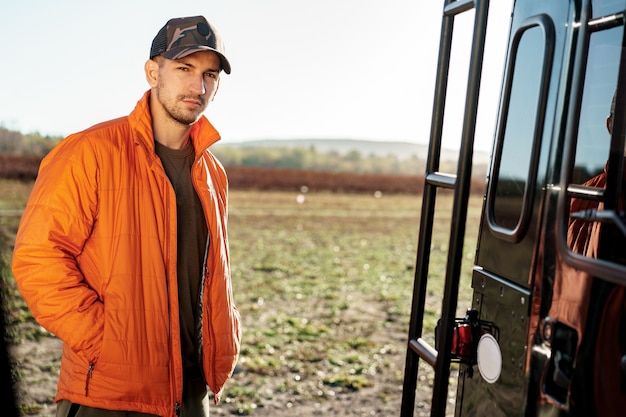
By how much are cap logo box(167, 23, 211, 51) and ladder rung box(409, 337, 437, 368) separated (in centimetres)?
138

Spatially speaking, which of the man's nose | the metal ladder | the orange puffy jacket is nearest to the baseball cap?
the man's nose

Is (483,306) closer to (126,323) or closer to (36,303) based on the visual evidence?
(126,323)

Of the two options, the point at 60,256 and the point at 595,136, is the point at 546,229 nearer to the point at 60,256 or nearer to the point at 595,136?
the point at 595,136

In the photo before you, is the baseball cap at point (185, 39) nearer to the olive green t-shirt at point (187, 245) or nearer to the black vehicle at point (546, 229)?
the olive green t-shirt at point (187, 245)

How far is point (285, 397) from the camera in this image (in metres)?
5.68

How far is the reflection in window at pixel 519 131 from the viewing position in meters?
1.98

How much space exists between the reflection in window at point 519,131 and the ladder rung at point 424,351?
452 mm

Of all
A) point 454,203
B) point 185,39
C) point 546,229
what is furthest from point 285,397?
point 546,229

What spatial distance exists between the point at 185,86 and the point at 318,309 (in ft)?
22.6

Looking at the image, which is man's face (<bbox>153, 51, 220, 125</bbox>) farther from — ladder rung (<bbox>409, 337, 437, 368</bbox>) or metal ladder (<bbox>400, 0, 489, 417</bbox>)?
ladder rung (<bbox>409, 337, 437, 368</bbox>)

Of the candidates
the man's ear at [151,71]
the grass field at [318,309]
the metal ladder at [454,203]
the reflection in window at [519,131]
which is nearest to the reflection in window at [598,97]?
the reflection in window at [519,131]

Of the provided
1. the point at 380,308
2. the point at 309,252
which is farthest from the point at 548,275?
the point at 309,252

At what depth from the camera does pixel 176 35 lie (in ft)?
8.72

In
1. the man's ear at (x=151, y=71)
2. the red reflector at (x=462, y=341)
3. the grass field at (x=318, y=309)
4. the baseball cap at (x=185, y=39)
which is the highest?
the baseball cap at (x=185, y=39)
